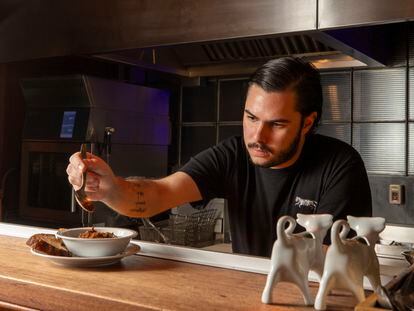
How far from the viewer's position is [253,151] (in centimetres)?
175

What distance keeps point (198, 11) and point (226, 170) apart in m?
0.80

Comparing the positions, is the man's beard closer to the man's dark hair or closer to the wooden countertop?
the man's dark hair

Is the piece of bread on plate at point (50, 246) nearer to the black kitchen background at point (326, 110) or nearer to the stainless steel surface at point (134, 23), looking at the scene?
the stainless steel surface at point (134, 23)

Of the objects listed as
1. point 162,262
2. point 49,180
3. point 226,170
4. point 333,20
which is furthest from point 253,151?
point 49,180

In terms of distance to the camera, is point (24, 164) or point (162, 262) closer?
point (162, 262)

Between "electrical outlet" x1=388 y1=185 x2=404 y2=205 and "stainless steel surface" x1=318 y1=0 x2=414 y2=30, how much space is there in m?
1.89

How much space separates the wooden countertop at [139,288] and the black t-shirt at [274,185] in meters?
0.56

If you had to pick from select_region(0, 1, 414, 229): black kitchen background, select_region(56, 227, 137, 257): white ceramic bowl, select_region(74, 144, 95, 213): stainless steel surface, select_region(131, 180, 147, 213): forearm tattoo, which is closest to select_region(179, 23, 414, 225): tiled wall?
select_region(0, 1, 414, 229): black kitchen background

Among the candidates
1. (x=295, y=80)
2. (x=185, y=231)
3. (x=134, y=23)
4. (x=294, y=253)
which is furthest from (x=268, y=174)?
(x=185, y=231)

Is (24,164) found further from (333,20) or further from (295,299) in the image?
(295,299)

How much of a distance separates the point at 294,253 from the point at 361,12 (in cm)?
124

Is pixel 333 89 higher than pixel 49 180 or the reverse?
higher

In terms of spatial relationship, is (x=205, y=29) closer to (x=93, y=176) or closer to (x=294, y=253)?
(x=93, y=176)

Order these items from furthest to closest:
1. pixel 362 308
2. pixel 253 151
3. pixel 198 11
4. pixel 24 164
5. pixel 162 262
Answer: pixel 24 164
pixel 198 11
pixel 253 151
pixel 162 262
pixel 362 308
